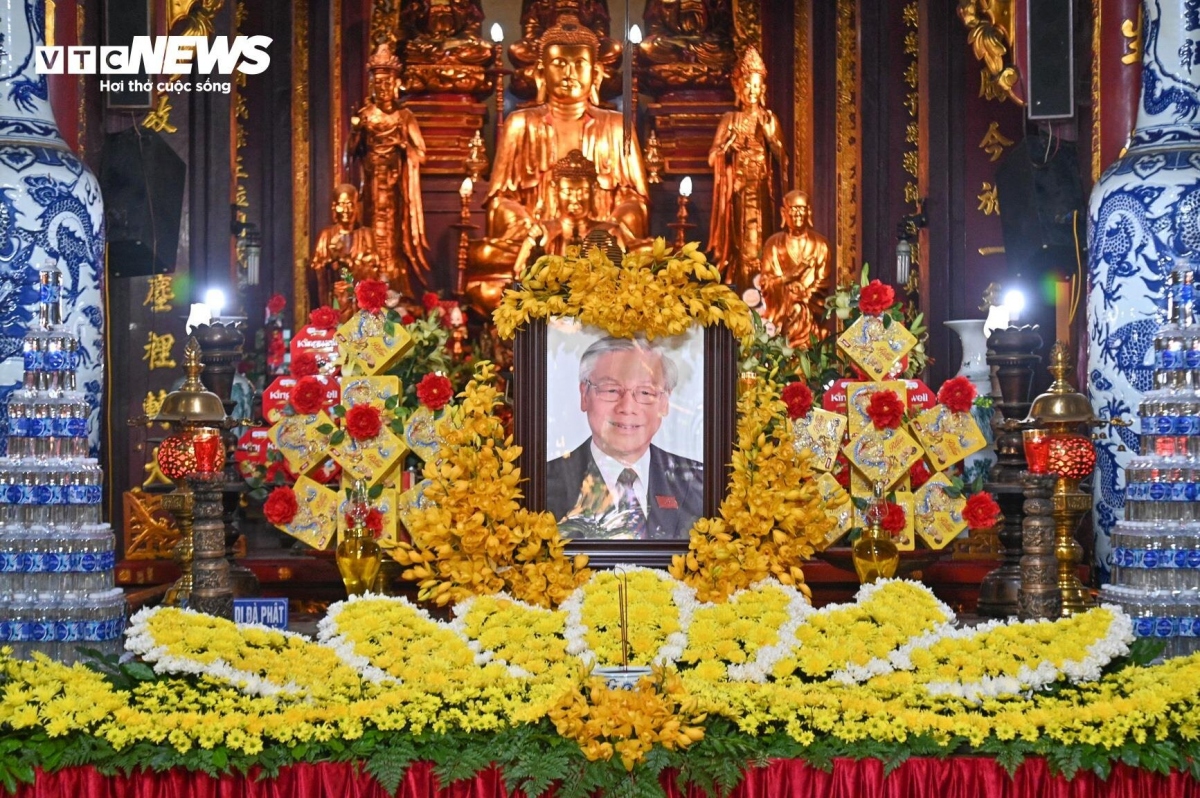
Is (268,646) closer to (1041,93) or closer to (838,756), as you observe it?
(838,756)

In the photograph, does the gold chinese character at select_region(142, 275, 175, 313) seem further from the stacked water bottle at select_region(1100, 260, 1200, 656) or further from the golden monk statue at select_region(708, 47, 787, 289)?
the stacked water bottle at select_region(1100, 260, 1200, 656)

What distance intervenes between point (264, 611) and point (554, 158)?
4.40 meters

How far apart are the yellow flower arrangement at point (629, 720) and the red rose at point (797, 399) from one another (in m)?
1.68

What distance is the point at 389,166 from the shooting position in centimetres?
776

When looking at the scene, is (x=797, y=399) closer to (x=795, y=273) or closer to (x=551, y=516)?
(x=551, y=516)

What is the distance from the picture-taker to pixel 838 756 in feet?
9.94

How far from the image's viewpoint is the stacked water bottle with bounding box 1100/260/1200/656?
3.69 meters

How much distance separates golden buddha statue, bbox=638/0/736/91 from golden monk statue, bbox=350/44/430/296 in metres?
1.34

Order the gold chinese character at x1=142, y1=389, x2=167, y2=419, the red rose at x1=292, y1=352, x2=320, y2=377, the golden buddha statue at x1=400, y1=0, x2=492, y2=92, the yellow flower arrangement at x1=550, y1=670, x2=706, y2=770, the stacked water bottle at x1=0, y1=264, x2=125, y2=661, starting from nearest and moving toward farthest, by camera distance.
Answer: the yellow flower arrangement at x1=550, y1=670, x2=706, y2=770 < the stacked water bottle at x1=0, y1=264, x2=125, y2=661 < the red rose at x1=292, y1=352, x2=320, y2=377 < the gold chinese character at x1=142, y1=389, x2=167, y2=419 < the golden buddha statue at x1=400, y1=0, x2=492, y2=92

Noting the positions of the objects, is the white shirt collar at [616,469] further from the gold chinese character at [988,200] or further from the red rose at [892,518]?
the gold chinese character at [988,200]

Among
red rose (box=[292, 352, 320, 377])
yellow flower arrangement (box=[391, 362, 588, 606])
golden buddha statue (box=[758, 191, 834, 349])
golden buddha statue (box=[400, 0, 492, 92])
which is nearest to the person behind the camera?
yellow flower arrangement (box=[391, 362, 588, 606])

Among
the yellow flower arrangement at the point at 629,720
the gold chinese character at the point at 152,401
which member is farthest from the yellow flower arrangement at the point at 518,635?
the gold chinese character at the point at 152,401

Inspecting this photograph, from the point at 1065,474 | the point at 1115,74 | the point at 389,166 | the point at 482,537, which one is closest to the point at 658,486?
the point at 482,537

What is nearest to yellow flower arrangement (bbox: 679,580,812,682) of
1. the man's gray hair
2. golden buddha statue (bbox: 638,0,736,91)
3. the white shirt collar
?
Result: the white shirt collar
